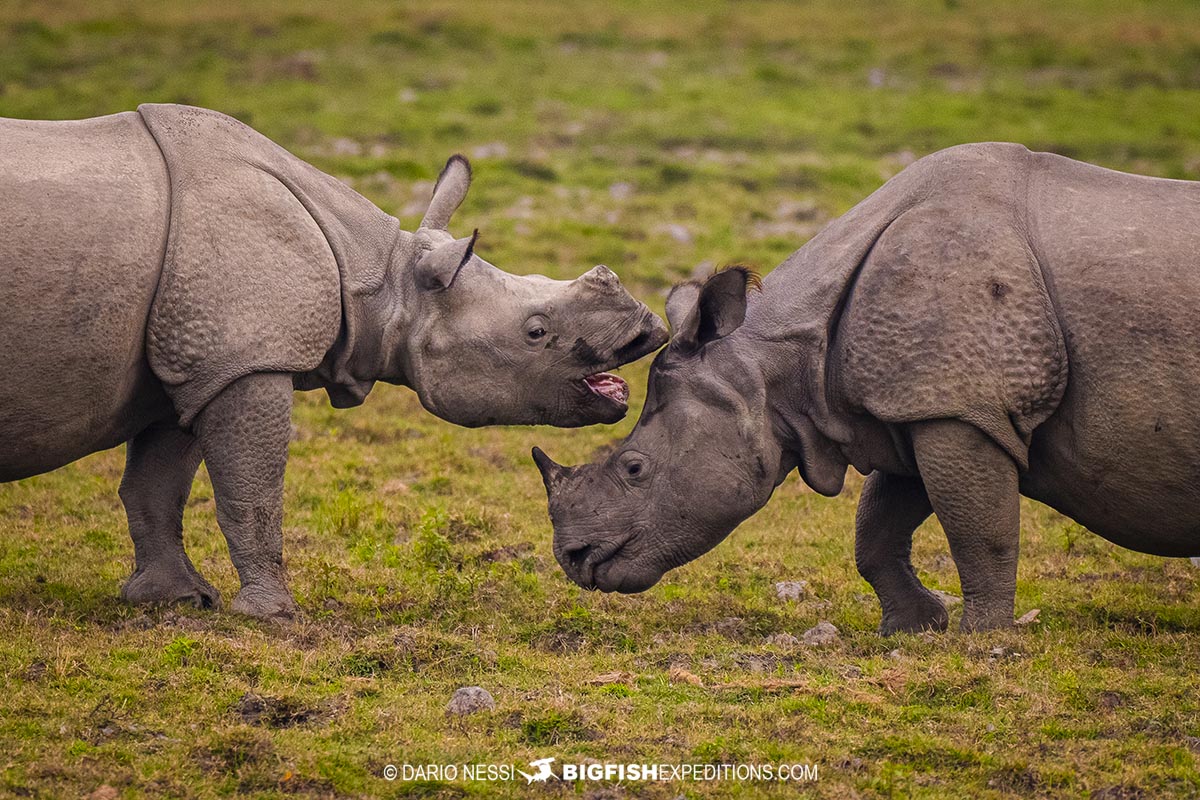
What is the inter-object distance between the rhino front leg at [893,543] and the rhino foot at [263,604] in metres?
3.14

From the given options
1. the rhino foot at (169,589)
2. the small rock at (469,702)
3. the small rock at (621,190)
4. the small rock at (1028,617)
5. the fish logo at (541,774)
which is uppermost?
the fish logo at (541,774)

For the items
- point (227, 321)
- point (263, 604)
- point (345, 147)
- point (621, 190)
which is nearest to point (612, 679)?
point (263, 604)

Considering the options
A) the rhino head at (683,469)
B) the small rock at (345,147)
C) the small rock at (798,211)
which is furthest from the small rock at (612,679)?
the small rock at (345,147)

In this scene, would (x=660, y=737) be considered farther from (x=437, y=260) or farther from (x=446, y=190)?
(x=446, y=190)

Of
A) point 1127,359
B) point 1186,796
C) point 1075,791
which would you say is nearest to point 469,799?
point 1075,791

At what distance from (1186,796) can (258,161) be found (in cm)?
541

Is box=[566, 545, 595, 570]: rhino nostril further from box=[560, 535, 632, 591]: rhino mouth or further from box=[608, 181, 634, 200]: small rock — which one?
box=[608, 181, 634, 200]: small rock

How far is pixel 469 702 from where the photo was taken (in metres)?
7.38

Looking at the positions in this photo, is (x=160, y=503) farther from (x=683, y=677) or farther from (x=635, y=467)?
(x=683, y=677)

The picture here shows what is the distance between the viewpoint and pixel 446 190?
9.62 metres

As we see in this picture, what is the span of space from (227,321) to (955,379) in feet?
11.6

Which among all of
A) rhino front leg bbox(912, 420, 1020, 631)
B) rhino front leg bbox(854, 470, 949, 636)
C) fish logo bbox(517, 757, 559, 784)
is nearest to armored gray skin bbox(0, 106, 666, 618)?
rhino front leg bbox(854, 470, 949, 636)

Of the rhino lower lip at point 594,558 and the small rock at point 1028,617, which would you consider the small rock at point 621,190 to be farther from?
the rhino lower lip at point 594,558

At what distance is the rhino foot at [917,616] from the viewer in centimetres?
922
